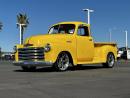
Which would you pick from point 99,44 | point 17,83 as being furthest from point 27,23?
point 17,83

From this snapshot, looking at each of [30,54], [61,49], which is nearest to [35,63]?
[30,54]

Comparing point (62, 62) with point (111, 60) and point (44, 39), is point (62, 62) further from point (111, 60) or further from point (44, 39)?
point (111, 60)

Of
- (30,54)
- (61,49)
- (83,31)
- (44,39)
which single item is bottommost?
(30,54)

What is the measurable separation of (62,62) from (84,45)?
1.77 meters

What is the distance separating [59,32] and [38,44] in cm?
200

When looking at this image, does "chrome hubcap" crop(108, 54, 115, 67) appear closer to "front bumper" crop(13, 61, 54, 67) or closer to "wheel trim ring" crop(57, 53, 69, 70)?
"wheel trim ring" crop(57, 53, 69, 70)

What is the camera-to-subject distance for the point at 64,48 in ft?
65.3

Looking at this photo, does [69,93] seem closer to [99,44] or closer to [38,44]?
[38,44]

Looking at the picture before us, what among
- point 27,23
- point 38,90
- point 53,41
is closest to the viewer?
point 38,90

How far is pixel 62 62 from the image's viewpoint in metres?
19.9

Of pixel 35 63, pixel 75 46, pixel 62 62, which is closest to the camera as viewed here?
pixel 35 63

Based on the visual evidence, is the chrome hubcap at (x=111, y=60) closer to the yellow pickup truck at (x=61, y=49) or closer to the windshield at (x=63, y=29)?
the yellow pickup truck at (x=61, y=49)

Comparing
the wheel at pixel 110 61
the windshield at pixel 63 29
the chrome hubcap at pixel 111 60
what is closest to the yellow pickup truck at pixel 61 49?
the windshield at pixel 63 29

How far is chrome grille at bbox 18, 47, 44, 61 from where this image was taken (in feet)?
64.2
